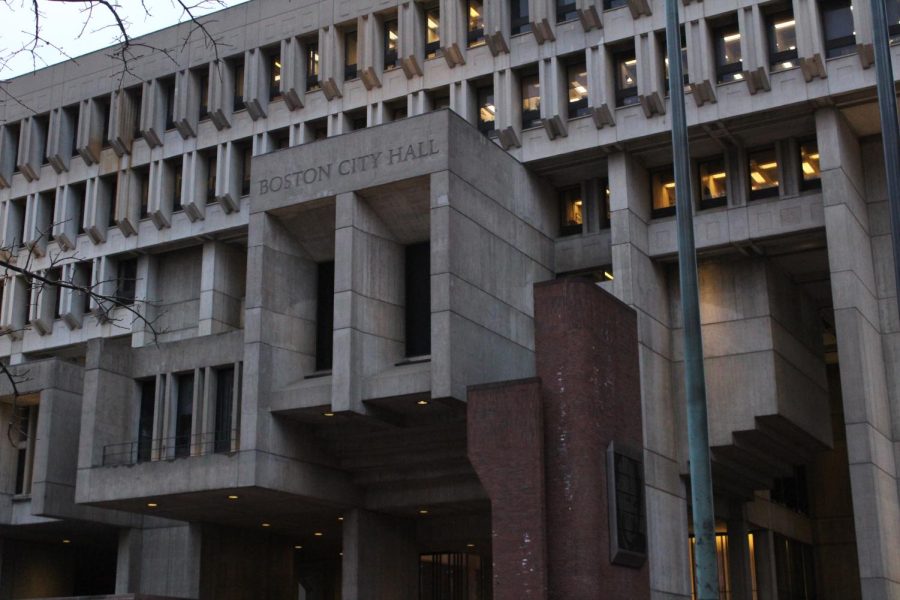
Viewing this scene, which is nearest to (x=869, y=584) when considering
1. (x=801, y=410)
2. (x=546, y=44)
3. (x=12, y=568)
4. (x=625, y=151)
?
(x=801, y=410)

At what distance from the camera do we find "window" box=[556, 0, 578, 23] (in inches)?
1615

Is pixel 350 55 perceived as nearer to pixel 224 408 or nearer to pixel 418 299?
pixel 418 299

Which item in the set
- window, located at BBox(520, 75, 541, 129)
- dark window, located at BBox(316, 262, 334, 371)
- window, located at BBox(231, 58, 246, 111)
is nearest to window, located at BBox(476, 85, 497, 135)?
window, located at BBox(520, 75, 541, 129)

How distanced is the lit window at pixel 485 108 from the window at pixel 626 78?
4685 millimetres

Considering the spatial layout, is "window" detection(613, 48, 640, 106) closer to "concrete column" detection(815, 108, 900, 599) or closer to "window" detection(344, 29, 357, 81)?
"concrete column" detection(815, 108, 900, 599)

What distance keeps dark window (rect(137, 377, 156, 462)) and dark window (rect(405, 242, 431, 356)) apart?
31.9 feet

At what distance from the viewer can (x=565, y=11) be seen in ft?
135

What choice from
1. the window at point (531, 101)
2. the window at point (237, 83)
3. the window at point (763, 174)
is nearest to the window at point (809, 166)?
the window at point (763, 174)

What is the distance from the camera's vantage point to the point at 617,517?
98.7ft

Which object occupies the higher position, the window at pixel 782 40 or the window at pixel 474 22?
the window at pixel 474 22

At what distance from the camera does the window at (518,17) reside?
4172cm

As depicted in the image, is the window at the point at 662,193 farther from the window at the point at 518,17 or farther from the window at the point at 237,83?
the window at the point at 237,83

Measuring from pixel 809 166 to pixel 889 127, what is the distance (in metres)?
20.6

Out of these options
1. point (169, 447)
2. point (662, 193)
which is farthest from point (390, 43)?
point (169, 447)
